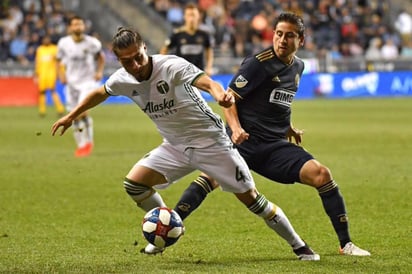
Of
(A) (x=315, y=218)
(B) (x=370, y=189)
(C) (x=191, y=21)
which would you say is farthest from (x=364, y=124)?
(A) (x=315, y=218)

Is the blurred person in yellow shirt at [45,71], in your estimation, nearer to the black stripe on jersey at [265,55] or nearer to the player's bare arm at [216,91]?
the black stripe on jersey at [265,55]

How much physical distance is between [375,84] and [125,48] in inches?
1118

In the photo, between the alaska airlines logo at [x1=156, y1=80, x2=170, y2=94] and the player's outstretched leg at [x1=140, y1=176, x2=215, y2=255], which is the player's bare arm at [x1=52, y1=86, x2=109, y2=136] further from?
the player's outstretched leg at [x1=140, y1=176, x2=215, y2=255]

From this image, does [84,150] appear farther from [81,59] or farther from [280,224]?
[280,224]

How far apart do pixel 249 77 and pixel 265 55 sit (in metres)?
0.23

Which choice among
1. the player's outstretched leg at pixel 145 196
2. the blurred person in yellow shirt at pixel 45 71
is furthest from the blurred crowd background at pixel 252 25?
the player's outstretched leg at pixel 145 196

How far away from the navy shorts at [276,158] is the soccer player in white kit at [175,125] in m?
0.29

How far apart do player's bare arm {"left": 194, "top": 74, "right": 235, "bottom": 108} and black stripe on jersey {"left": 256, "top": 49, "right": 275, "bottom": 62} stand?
2.94ft

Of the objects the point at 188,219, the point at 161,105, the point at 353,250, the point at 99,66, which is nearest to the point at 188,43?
the point at 99,66

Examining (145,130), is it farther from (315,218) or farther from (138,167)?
(138,167)

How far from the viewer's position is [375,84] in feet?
114

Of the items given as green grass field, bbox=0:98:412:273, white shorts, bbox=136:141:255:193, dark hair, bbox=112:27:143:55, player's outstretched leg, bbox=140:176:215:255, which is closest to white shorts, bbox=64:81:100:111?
green grass field, bbox=0:98:412:273

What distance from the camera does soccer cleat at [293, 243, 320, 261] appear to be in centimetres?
786

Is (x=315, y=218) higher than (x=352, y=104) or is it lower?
higher
